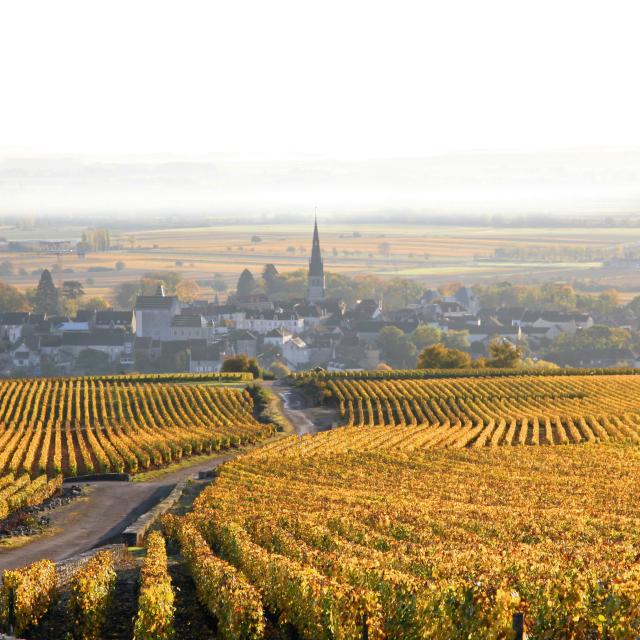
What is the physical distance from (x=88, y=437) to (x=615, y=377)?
42441 mm

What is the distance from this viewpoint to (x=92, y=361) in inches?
6378

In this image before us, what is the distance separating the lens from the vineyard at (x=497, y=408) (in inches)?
2237

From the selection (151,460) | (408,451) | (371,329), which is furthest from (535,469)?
(371,329)

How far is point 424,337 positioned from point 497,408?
97.7 m

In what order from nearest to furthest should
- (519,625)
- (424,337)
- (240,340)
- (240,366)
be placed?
(519,625) < (240,366) < (424,337) < (240,340)

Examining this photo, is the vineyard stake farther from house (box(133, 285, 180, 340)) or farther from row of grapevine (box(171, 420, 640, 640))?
house (box(133, 285, 180, 340))

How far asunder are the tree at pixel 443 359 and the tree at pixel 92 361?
234 ft

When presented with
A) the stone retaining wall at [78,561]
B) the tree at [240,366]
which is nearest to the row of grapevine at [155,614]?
the stone retaining wall at [78,561]

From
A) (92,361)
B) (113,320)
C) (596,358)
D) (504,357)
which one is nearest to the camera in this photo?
(504,357)

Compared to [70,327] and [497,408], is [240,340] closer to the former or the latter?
[70,327]

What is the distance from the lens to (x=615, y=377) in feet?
283

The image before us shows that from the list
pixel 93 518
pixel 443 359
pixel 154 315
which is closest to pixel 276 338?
pixel 154 315

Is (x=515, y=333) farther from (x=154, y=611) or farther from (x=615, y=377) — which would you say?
(x=154, y=611)

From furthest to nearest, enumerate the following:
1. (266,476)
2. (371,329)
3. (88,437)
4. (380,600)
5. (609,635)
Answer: (371,329), (88,437), (266,476), (380,600), (609,635)
